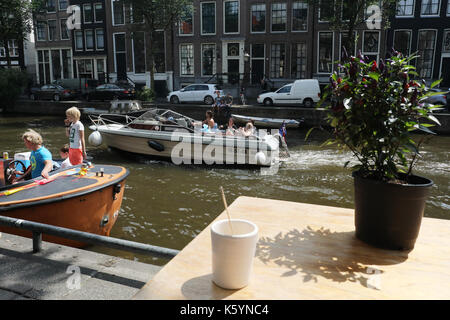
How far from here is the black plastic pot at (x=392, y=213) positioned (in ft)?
5.46

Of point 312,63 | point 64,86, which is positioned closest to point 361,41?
point 312,63

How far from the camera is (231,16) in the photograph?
1041 inches

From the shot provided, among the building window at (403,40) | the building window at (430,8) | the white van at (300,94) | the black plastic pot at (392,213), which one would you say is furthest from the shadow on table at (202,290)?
the building window at (430,8)

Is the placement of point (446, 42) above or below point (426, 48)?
above

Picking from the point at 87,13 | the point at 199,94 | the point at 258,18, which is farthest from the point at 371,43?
the point at 87,13

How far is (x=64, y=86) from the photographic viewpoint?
28188mm

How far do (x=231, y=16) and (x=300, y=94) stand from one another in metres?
9.77

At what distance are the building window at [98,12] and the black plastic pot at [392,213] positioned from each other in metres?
33.0

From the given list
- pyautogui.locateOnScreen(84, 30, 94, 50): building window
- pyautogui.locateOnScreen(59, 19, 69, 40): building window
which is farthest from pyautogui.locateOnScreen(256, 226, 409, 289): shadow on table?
pyautogui.locateOnScreen(59, 19, 69, 40): building window

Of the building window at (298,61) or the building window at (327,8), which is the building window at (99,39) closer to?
the building window at (298,61)

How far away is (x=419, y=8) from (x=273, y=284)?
2586 centimetres

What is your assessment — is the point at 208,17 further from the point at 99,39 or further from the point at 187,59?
the point at 99,39
